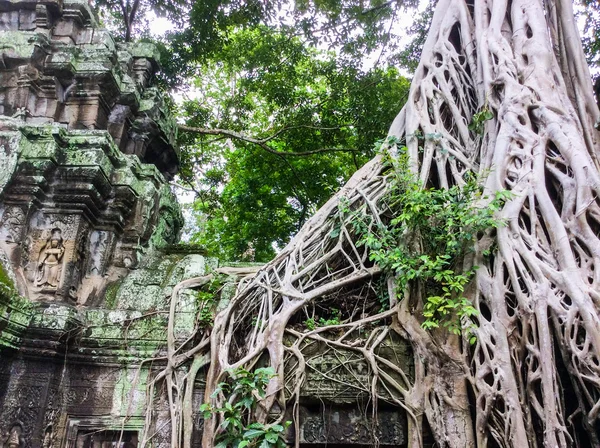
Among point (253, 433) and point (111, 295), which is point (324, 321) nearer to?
point (253, 433)

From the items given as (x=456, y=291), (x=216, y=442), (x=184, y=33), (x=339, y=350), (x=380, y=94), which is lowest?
(x=216, y=442)

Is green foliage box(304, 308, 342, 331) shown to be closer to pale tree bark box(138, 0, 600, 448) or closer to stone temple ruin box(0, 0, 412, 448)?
pale tree bark box(138, 0, 600, 448)

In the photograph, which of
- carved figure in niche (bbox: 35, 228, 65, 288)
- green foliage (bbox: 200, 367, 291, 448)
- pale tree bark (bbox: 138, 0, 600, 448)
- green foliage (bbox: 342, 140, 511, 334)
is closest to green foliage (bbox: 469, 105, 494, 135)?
pale tree bark (bbox: 138, 0, 600, 448)

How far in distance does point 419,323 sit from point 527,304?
568 mm

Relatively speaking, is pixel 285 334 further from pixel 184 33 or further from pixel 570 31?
pixel 184 33

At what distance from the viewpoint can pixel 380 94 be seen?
717 centimetres

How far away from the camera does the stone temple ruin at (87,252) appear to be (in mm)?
3119

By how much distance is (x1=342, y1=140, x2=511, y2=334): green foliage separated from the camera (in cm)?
300

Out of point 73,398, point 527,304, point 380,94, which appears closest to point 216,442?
point 73,398

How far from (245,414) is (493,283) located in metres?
1.50

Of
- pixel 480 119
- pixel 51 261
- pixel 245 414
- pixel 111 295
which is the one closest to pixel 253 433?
pixel 245 414

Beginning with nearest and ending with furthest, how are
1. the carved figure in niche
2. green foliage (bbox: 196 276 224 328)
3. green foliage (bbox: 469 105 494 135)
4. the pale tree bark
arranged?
the pale tree bark, green foliage (bbox: 196 276 224 328), the carved figure in niche, green foliage (bbox: 469 105 494 135)

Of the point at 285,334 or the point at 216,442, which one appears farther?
the point at 285,334

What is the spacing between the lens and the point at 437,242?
326cm
